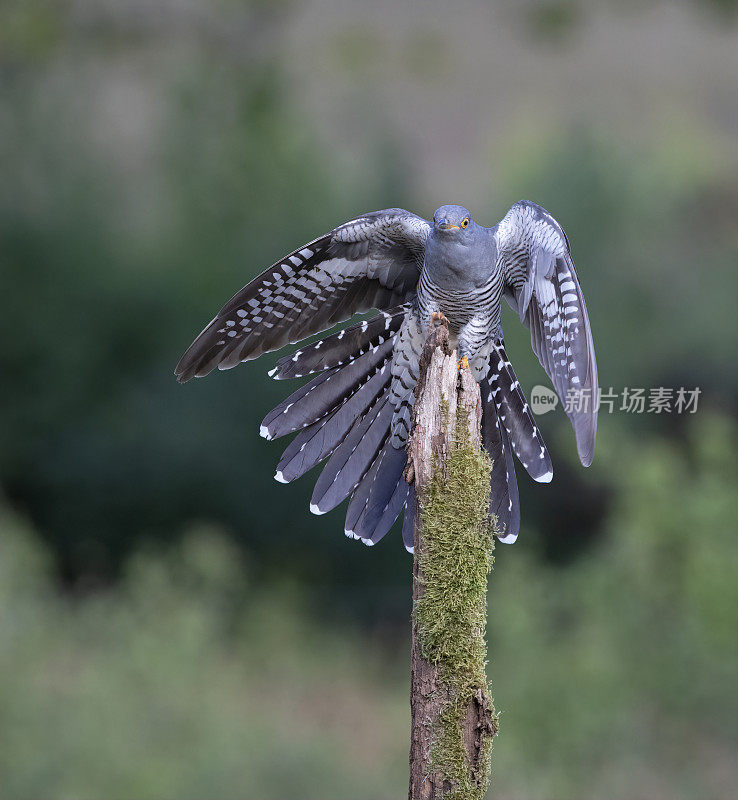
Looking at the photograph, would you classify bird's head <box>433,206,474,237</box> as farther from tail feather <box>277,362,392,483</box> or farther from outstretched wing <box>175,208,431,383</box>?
tail feather <box>277,362,392,483</box>

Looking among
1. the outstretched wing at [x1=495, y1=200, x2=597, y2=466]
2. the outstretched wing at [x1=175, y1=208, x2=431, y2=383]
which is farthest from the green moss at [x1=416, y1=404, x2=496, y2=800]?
the outstretched wing at [x1=175, y1=208, x2=431, y2=383]

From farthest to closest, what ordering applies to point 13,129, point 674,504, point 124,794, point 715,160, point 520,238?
point 715,160 → point 13,129 → point 674,504 → point 124,794 → point 520,238

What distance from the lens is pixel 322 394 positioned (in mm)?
3492

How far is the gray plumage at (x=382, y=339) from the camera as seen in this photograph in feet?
10.9

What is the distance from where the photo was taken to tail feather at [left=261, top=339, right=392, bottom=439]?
341 cm

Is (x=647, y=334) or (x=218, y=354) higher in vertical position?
(x=647, y=334)

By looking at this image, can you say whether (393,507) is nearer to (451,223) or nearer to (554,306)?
(554,306)

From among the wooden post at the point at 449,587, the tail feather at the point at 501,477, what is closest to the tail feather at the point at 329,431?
the tail feather at the point at 501,477

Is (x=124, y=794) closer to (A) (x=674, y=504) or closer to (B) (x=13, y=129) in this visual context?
(A) (x=674, y=504)

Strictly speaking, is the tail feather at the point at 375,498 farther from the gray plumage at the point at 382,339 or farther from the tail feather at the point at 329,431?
the tail feather at the point at 329,431

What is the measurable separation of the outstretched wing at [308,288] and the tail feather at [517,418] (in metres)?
0.53

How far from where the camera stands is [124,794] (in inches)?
207

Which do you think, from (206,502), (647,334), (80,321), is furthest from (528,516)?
(80,321)

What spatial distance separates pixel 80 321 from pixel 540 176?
14.6 ft
